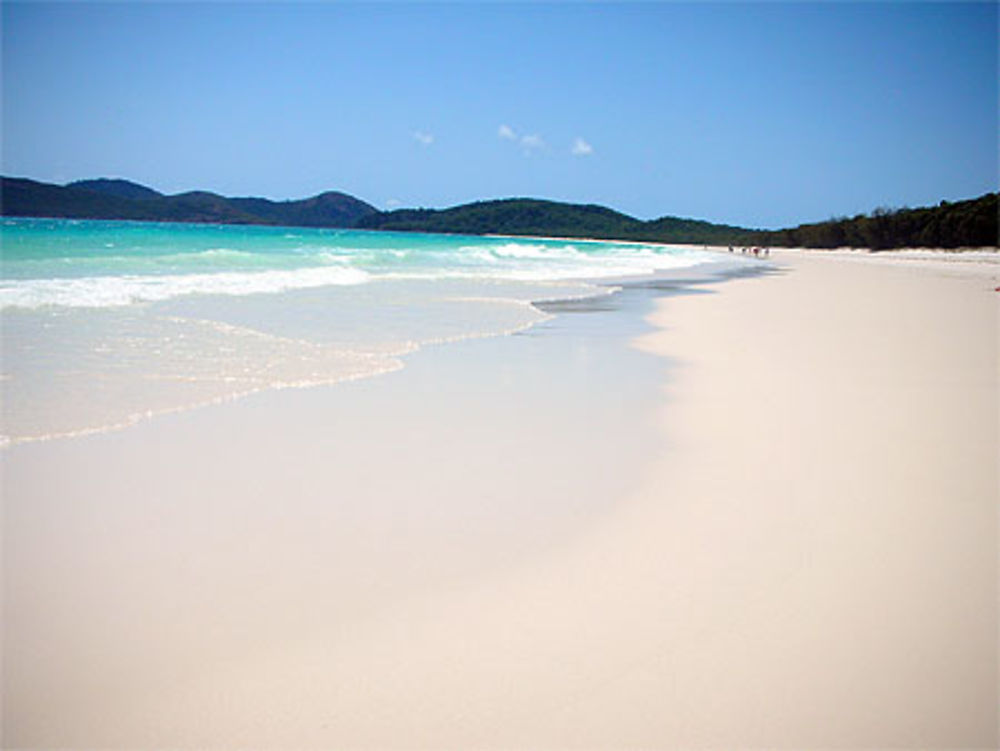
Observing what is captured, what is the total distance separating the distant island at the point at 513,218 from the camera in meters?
52.7

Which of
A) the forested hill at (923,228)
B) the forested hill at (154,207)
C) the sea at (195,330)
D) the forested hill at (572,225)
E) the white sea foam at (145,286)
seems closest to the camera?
the sea at (195,330)

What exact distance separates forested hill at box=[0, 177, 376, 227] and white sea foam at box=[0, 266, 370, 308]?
6960cm

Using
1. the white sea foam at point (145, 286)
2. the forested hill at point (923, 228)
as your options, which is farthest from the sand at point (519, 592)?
the forested hill at point (923, 228)

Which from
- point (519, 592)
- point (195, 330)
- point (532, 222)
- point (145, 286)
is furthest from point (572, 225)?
point (519, 592)

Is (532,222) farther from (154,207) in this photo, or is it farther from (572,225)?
(154,207)

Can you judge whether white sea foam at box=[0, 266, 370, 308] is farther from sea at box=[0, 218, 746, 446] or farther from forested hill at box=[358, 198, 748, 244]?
forested hill at box=[358, 198, 748, 244]

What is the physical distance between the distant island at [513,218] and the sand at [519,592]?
54433 mm

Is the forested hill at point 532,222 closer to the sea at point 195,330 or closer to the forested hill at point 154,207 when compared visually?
the forested hill at point 154,207

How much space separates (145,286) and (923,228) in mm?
60370

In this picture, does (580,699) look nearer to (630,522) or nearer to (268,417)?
(630,522)

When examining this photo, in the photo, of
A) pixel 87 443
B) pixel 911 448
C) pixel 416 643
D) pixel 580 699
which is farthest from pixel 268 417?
pixel 911 448

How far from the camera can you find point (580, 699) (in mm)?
1977

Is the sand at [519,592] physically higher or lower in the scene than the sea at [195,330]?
lower

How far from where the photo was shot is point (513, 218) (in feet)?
561
